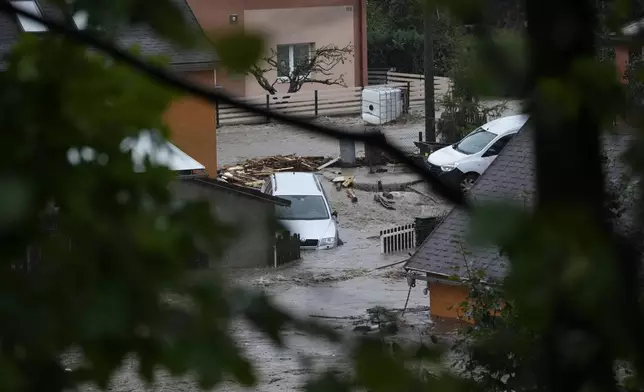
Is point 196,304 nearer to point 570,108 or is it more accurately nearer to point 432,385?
point 432,385

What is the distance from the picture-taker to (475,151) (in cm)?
2495

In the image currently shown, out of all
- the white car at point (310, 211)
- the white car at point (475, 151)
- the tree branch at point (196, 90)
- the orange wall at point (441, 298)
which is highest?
the tree branch at point (196, 90)

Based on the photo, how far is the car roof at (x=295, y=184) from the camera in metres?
22.2

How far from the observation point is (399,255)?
21281 millimetres

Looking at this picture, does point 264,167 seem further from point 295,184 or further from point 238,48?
point 238,48

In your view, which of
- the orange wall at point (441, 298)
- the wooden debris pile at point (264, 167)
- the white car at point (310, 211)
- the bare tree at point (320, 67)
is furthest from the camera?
the bare tree at point (320, 67)

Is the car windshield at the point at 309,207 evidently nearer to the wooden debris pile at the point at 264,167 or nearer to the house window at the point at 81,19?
the wooden debris pile at the point at 264,167

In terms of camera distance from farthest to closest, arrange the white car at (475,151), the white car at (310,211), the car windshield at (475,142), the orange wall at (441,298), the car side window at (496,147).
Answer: the car windshield at (475,142)
the car side window at (496,147)
the white car at (475,151)
the white car at (310,211)
the orange wall at (441,298)

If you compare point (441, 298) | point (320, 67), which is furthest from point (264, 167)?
point (441, 298)

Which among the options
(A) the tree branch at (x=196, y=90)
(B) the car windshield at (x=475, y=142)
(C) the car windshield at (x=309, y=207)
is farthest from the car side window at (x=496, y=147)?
(A) the tree branch at (x=196, y=90)

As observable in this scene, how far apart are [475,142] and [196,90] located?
2399cm

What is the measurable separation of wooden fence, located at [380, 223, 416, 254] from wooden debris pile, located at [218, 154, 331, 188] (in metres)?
4.89

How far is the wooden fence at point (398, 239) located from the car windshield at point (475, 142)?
3.57 m

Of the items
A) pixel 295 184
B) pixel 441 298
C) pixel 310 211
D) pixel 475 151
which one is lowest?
pixel 441 298
